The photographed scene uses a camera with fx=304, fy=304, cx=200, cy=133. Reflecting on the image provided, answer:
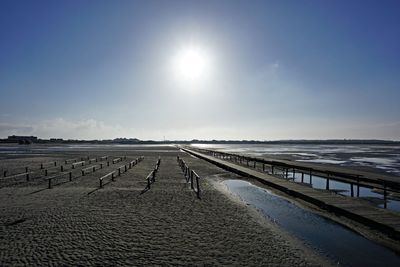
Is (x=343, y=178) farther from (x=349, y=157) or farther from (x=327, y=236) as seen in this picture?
(x=349, y=157)

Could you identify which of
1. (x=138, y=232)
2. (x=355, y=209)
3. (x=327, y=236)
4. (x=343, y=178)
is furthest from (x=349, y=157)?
(x=138, y=232)

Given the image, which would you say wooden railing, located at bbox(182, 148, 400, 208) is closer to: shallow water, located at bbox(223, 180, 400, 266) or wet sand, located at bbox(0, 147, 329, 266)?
shallow water, located at bbox(223, 180, 400, 266)

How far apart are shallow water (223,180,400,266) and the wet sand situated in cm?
58

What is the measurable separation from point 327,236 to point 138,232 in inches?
237

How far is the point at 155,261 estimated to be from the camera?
284 inches

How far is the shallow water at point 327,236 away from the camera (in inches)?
308

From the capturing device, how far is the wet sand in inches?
292

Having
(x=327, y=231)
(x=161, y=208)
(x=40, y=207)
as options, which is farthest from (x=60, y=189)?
(x=327, y=231)

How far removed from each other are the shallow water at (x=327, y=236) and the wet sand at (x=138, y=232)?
1.92 feet

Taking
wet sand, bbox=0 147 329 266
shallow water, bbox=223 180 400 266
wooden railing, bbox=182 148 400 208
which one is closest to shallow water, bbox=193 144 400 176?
wooden railing, bbox=182 148 400 208

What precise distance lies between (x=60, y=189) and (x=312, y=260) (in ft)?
48.7

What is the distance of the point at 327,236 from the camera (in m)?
9.77

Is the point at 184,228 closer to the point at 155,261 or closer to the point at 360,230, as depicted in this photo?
the point at 155,261

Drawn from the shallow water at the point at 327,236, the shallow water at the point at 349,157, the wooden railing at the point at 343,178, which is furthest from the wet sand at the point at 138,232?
the shallow water at the point at 349,157
